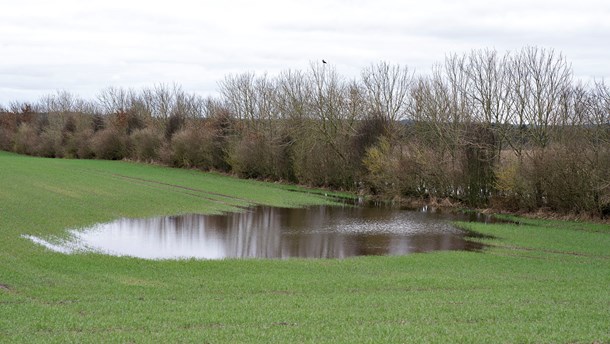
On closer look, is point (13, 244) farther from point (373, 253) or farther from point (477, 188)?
point (477, 188)

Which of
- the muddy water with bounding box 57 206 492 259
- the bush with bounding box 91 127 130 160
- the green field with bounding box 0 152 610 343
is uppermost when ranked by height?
the bush with bounding box 91 127 130 160

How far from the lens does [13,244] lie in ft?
69.2

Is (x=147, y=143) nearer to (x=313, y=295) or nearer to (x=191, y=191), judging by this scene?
(x=191, y=191)

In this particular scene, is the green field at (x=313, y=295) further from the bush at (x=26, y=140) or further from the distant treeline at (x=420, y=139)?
the bush at (x=26, y=140)

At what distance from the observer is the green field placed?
10383 mm

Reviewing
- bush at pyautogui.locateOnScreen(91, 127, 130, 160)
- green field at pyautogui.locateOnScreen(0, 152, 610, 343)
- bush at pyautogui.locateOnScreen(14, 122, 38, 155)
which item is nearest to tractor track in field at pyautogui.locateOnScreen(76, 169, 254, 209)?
green field at pyautogui.locateOnScreen(0, 152, 610, 343)

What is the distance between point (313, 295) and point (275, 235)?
554 inches

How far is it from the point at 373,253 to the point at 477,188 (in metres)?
19.5

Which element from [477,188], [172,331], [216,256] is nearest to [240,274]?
[216,256]

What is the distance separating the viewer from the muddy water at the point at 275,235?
2438 centimetres

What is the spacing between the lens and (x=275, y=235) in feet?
94.9

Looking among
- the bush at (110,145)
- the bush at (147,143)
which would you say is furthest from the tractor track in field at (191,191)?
the bush at (110,145)

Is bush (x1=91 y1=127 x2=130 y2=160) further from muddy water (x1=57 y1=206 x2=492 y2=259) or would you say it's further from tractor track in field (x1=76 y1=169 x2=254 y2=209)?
muddy water (x1=57 y1=206 x2=492 y2=259)

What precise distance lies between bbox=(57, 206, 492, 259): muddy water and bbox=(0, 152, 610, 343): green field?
2024mm
